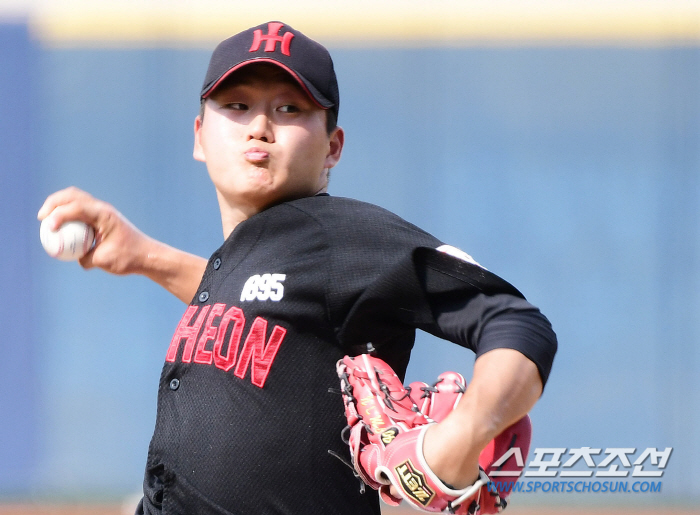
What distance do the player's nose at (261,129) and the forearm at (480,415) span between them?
549mm

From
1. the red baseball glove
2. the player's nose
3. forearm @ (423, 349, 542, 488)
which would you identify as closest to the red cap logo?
the player's nose

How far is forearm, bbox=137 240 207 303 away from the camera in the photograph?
1.65 m

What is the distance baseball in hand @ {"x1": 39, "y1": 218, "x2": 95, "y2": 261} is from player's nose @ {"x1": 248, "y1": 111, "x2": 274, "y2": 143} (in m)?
0.36

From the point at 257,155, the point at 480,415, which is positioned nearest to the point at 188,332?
the point at 257,155

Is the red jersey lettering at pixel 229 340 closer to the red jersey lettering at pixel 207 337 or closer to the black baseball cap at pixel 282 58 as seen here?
the red jersey lettering at pixel 207 337

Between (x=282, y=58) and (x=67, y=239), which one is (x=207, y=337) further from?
(x=282, y=58)

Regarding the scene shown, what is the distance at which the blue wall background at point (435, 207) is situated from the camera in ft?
14.9

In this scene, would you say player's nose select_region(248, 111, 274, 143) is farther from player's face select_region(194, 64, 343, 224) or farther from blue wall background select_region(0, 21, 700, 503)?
blue wall background select_region(0, 21, 700, 503)

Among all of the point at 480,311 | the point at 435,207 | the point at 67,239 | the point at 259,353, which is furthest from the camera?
the point at 435,207

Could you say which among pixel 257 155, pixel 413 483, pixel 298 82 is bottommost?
pixel 413 483

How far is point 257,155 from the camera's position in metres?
1.38

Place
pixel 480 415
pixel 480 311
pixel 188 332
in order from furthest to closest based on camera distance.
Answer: pixel 188 332 → pixel 480 311 → pixel 480 415

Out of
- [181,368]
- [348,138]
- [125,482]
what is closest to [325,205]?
[181,368]

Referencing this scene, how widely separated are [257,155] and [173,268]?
1.34ft
